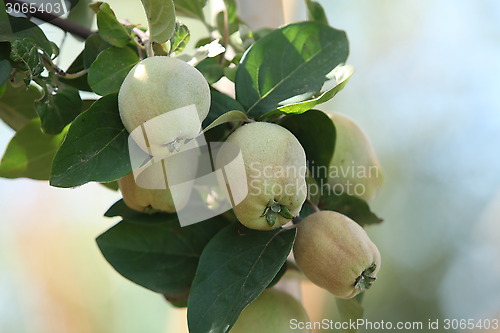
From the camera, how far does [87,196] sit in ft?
4.81

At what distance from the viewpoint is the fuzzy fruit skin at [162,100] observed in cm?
36

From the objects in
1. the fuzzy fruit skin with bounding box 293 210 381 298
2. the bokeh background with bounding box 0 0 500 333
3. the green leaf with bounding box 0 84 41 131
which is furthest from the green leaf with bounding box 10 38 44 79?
the bokeh background with bounding box 0 0 500 333

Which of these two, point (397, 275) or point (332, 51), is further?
point (397, 275)

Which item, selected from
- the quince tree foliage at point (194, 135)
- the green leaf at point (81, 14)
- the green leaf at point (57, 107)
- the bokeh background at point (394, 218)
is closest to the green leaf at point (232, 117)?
the quince tree foliage at point (194, 135)

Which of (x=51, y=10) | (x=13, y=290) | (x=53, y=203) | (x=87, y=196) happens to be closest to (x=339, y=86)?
(x=51, y=10)

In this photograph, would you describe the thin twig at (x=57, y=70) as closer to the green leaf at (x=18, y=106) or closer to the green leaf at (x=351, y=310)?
the green leaf at (x=18, y=106)

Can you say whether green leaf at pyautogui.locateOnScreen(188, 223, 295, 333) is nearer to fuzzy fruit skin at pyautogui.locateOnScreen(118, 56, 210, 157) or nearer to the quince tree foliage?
the quince tree foliage

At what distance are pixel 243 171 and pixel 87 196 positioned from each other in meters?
1.15

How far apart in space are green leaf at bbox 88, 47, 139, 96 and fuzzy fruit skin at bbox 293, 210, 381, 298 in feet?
0.57

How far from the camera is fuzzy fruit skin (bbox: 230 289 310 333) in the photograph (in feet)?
1.58

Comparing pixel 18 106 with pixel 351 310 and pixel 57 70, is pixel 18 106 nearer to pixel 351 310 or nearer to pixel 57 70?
pixel 57 70

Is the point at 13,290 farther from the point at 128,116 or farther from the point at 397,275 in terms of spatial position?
the point at 128,116

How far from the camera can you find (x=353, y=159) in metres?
0.53

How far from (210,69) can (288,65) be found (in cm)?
6
